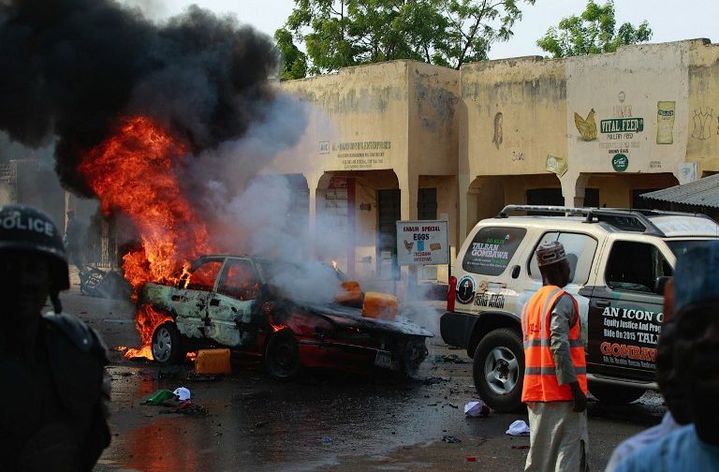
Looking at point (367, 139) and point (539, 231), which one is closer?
point (539, 231)

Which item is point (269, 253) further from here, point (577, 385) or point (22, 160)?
point (22, 160)

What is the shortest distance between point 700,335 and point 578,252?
26.8 feet

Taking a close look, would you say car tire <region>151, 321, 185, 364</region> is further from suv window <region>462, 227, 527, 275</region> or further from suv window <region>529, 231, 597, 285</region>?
suv window <region>529, 231, 597, 285</region>

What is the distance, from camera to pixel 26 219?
8.86 ft

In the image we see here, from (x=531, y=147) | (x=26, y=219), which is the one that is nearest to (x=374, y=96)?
(x=531, y=147)

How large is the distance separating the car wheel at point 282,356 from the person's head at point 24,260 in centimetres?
934

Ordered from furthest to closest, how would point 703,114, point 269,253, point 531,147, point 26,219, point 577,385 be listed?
point 531,147
point 703,114
point 269,253
point 577,385
point 26,219

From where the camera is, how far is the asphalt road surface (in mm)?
8219

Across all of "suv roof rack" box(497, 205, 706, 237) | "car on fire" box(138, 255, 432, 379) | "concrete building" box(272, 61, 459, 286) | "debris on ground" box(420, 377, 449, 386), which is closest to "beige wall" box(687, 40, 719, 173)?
"concrete building" box(272, 61, 459, 286)

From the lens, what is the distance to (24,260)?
268cm

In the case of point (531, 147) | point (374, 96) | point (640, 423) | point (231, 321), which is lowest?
point (640, 423)

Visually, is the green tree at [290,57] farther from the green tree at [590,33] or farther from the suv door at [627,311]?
the suv door at [627,311]

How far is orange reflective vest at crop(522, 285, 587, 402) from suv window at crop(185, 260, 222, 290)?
24.3 feet

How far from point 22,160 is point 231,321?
1189 inches
